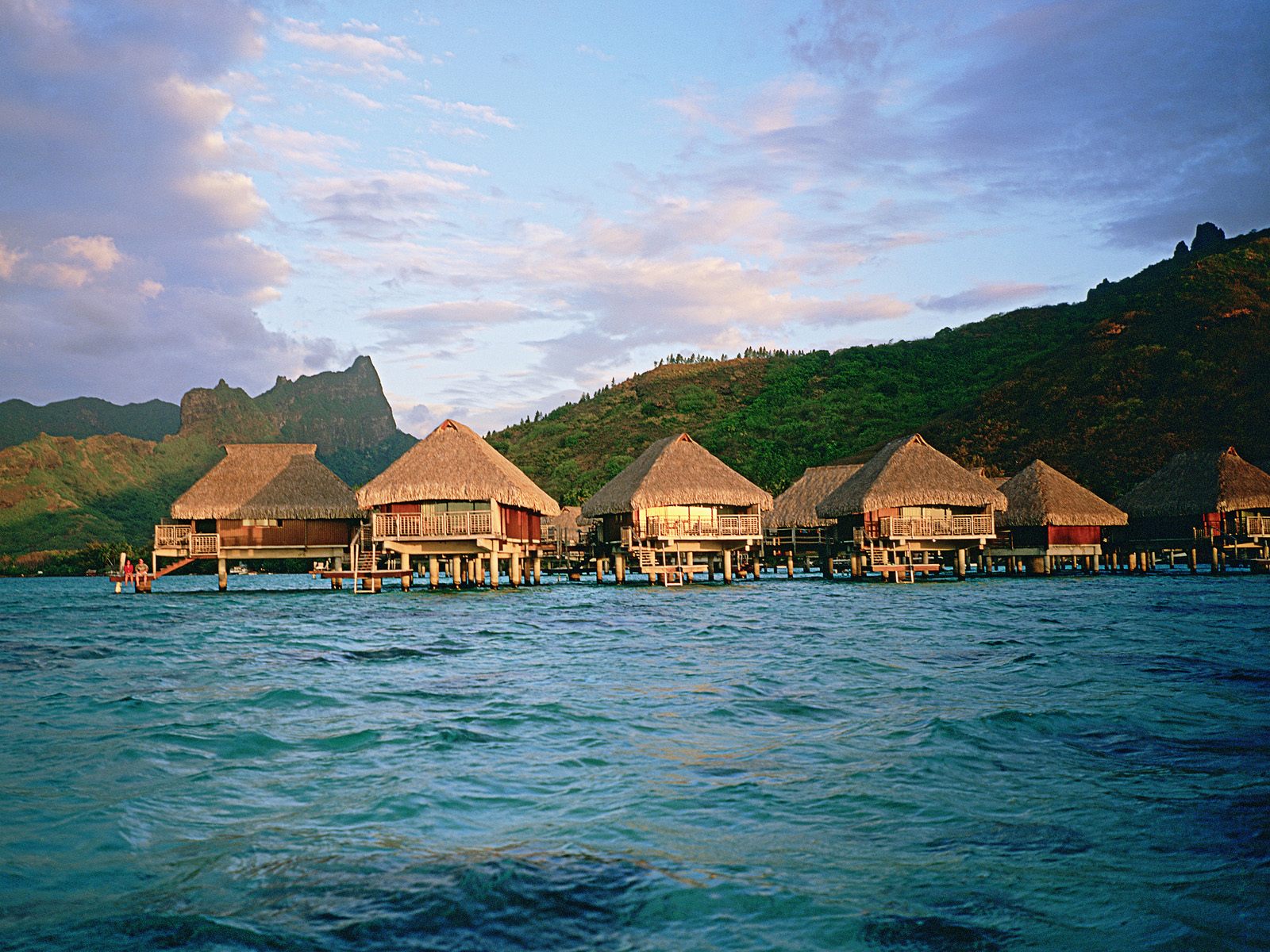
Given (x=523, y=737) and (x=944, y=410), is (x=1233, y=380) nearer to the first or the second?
(x=944, y=410)

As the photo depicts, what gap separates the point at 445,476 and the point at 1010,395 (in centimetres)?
6047

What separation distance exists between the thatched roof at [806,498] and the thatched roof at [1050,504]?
24.6 ft

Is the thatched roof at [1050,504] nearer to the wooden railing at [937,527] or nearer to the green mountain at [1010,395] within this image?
the wooden railing at [937,527]

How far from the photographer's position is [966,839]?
→ 20.6ft

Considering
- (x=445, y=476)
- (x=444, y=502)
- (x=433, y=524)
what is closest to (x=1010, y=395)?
(x=444, y=502)

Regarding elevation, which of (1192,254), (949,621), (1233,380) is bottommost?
(949,621)

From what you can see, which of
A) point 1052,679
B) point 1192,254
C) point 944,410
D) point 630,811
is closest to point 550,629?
point 1052,679

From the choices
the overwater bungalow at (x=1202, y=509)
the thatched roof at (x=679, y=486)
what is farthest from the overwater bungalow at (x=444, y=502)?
the overwater bungalow at (x=1202, y=509)

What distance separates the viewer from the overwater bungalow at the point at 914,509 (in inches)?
1555

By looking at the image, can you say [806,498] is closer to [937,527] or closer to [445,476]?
[937,527]

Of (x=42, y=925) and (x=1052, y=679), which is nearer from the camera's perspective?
(x=42, y=925)

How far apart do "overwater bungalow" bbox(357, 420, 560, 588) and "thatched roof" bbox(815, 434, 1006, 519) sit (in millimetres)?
13635

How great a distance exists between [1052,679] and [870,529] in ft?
92.2

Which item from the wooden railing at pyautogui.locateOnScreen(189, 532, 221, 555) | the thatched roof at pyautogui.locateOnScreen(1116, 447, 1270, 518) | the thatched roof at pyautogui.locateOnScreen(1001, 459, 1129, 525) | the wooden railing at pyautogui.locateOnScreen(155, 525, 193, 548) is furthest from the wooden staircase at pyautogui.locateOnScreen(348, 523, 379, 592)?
the thatched roof at pyautogui.locateOnScreen(1116, 447, 1270, 518)
